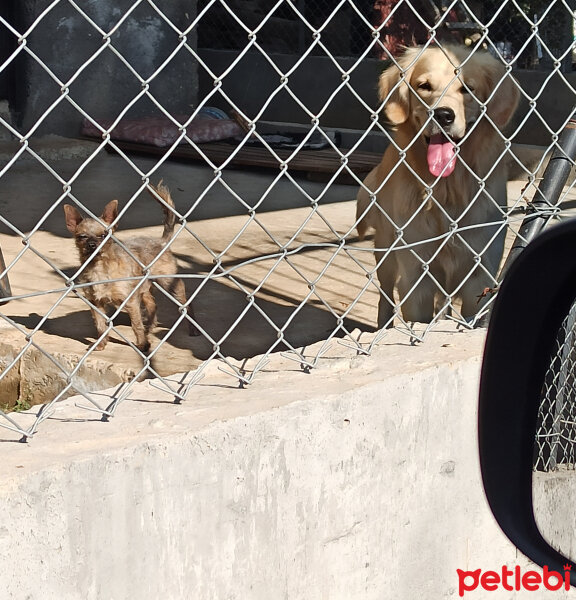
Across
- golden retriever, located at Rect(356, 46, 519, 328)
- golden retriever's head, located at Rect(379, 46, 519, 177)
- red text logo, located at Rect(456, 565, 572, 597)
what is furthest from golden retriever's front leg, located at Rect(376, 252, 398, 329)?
red text logo, located at Rect(456, 565, 572, 597)

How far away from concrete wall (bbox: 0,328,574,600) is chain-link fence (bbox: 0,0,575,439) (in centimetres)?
14

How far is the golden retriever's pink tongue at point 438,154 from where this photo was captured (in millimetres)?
3955

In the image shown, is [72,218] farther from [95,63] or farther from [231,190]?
[95,63]

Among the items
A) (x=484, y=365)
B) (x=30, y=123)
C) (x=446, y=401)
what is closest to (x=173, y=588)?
(x=446, y=401)

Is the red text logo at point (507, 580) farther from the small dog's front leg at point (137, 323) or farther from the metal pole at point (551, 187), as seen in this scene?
the small dog's front leg at point (137, 323)

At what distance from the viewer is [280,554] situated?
2322 millimetres

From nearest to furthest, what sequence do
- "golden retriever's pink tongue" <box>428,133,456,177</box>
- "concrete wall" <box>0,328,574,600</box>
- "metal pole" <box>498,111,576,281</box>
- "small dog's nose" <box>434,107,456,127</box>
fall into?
"concrete wall" <box>0,328,574,600</box> → "metal pole" <box>498,111,576,281</box> → "golden retriever's pink tongue" <box>428,133,456,177</box> → "small dog's nose" <box>434,107,456,127</box>

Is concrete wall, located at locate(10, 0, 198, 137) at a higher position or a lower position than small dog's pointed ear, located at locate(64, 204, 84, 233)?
lower

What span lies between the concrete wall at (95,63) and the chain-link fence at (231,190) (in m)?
0.03

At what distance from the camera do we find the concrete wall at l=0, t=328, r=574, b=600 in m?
1.97

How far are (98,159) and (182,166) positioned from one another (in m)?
0.91

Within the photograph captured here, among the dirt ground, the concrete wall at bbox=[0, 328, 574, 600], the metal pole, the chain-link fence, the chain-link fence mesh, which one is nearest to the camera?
the chain-link fence mesh

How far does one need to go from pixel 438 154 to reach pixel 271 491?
2134mm

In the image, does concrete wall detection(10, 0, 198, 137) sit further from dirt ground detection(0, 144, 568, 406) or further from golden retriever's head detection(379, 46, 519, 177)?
golden retriever's head detection(379, 46, 519, 177)
